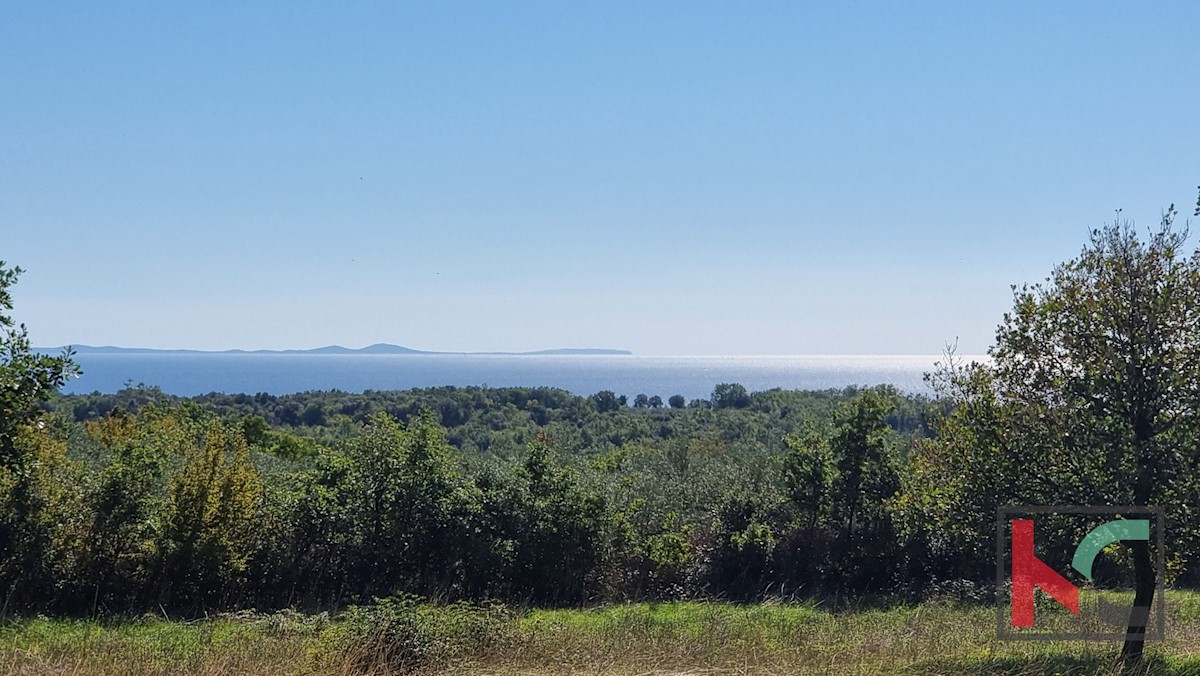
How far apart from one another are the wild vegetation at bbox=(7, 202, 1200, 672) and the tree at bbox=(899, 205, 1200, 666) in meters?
0.03

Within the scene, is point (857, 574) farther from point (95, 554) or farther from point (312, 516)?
point (95, 554)

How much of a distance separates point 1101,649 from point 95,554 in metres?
19.8

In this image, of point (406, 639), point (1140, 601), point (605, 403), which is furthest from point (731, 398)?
point (406, 639)

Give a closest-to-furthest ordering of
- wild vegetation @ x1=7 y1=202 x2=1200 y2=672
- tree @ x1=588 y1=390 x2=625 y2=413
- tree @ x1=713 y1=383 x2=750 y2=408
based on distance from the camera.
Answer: wild vegetation @ x1=7 y1=202 x2=1200 y2=672
tree @ x1=588 y1=390 x2=625 y2=413
tree @ x1=713 y1=383 x2=750 y2=408

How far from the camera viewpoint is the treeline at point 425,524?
1767 cm

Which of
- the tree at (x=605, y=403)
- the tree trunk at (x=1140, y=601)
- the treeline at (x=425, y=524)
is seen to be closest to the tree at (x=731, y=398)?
the tree at (x=605, y=403)

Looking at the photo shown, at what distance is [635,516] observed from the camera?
23391mm

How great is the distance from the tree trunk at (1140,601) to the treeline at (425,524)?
13.6 ft

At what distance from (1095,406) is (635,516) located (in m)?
15.9

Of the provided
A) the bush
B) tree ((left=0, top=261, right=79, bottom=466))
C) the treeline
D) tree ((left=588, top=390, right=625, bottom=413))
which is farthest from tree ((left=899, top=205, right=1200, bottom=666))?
tree ((left=588, top=390, right=625, bottom=413))

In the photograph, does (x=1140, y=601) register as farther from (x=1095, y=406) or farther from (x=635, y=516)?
(x=635, y=516)

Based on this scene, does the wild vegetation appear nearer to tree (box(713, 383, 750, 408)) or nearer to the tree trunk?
the tree trunk

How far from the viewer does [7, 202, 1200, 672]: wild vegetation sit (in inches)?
343

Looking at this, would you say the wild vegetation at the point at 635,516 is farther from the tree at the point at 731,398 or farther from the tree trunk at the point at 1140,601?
the tree at the point at 731,398
